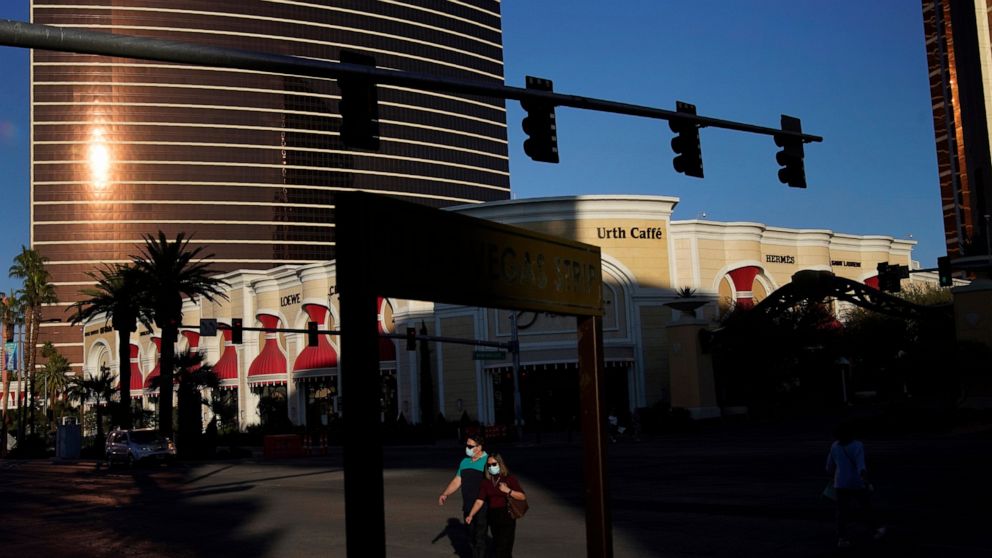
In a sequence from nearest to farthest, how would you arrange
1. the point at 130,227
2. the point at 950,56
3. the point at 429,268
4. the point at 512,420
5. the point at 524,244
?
1. the point at 429,268
2. the point at 524,244
3. the point at 512,420
4. the point at 950,56
5. the point at 130,227

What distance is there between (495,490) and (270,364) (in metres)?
62.9

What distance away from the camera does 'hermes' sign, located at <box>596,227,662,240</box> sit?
5756 centimetres

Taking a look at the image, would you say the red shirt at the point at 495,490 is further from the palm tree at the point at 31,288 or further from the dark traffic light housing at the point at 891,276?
the palm tree at the point at 31,288

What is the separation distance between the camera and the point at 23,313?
352 ft

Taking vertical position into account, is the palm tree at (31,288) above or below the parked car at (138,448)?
above

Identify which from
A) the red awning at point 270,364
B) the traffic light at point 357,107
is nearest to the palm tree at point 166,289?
the red awning at point 270,364

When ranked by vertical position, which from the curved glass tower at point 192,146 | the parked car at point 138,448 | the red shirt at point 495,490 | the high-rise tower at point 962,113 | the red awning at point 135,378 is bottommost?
the parked car at point 138,448

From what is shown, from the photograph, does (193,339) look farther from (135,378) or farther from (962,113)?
(962,113)

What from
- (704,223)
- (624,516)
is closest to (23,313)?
(704,223)

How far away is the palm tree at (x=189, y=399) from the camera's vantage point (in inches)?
1945

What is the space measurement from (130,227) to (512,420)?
95.7m

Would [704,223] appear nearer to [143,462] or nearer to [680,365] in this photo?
[680,365]

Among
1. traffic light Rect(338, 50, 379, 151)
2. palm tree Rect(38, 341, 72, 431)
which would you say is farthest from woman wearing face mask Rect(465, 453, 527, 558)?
palm tree Rect(38, 341, 72, 431)

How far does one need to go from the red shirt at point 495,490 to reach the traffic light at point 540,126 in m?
4.78
